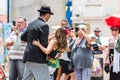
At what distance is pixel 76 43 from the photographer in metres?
11.1

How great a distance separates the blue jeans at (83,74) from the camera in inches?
427

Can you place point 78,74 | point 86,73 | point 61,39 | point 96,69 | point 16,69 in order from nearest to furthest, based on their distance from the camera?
1. point 61,39
2. point 16,69
3. point 86,73
4. point 78,74
5. point 96,69

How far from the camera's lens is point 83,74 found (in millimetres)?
10891

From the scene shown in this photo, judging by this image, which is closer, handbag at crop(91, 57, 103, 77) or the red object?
the red object

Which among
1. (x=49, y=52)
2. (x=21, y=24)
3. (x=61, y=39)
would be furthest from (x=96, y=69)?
(x=49, y=52)

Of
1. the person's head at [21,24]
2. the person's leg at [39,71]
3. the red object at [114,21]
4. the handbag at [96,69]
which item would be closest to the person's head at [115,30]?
the red object at [114,21]

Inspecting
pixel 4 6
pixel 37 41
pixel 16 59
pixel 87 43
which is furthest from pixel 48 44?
pixel 4 6

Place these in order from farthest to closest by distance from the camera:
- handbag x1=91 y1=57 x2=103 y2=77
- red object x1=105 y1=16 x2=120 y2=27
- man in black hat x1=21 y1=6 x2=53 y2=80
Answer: handbag x1=91 y1=57 x2=103 y2=77, red object x1=105 y1=16 x2=120 y2=27, man in black hat x1=21 y1=6 x2=53 y2=80

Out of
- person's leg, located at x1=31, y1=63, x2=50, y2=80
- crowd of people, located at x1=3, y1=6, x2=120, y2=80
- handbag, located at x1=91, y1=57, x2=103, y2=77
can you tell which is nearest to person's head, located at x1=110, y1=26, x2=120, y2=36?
crowd of people, located at x1=3, y1=6, x2=120, y2=80

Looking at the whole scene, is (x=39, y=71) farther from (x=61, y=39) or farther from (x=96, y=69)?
(x=96, y=69)

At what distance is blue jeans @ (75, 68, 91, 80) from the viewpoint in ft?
35.6

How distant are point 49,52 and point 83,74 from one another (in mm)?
3029

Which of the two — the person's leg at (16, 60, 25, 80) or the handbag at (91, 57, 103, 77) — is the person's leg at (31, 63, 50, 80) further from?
the handbag at (91, 57, 103, 77)

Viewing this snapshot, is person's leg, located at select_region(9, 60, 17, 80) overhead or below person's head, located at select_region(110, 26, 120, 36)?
below
